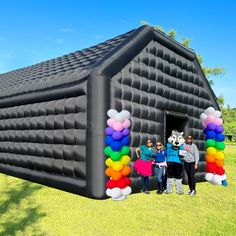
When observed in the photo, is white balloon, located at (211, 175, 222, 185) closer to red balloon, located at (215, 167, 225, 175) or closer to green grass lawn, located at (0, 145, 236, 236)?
red balloon, located at (215, 167, 225, 175)

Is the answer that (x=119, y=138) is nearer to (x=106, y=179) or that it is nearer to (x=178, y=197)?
(x=106, y=179)

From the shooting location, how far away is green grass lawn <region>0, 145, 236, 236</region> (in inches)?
198

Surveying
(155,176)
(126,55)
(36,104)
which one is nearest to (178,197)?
(155,176)

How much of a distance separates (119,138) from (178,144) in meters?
1.74

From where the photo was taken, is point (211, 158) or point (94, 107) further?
point (211, 158)

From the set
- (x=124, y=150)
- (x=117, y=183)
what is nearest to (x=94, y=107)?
(x=124, y=150)

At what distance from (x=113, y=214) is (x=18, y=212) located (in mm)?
1717

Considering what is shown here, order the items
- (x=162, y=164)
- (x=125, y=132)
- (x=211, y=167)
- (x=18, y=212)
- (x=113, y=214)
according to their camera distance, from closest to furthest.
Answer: (x=113, y=214)
(x=18, y=212)
(x=125, y=132)
(x=162, y=164)
(x=211, y=167)

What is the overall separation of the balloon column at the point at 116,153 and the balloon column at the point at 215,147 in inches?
142

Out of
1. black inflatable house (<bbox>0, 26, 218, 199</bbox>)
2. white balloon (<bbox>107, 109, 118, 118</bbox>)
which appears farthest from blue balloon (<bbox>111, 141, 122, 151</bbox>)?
white balloon (<bbox>107, 109, 118, 118</bbox>)

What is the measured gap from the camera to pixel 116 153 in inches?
256

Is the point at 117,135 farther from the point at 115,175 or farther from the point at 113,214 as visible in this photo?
the point at 113,214

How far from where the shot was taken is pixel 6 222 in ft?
17.4

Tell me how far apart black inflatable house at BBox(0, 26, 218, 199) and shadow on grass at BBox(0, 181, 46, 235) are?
2.58 ft
